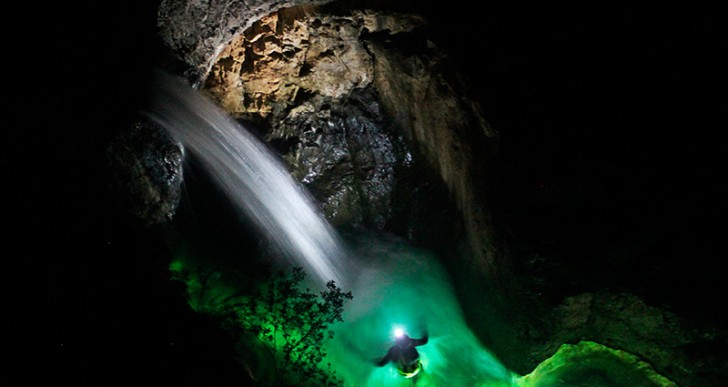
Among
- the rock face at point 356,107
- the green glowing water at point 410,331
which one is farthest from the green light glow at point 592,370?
the rock face at point 356,107

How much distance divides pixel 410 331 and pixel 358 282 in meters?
1.32

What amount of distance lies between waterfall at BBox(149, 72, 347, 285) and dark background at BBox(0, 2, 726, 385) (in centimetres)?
70

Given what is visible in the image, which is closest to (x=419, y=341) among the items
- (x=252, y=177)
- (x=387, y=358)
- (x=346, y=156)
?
(x=387, y=358)

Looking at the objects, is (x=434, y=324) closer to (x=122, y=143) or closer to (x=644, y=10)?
(x=644, y=10)

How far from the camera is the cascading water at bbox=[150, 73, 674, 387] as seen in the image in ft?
19.6

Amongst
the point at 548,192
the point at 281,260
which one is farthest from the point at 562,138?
the point at 281,260

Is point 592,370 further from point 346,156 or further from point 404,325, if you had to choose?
point 346,156

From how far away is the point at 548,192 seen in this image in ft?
14.6

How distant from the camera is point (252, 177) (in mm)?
6992

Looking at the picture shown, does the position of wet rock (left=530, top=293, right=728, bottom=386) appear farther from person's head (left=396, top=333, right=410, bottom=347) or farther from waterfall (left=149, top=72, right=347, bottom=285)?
waterfall (left=149, top=72, right=347, bottom=285)

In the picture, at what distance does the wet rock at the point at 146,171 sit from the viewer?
19.7ft

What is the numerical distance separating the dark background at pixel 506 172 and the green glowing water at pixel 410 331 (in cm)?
98

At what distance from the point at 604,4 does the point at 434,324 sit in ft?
18.2

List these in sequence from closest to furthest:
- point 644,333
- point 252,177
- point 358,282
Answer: point 644,333
point 252,177
point 358,282
